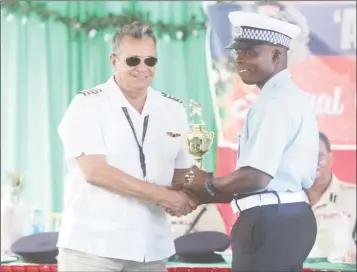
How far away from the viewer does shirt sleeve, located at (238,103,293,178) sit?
1.53 metres

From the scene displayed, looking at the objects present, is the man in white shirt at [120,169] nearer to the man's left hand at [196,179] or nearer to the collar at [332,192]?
the man's left hand at [196,179]

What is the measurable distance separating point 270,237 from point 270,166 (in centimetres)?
17

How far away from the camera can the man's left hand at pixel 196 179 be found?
1651 millimetres

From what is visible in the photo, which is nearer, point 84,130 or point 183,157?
point 84,130

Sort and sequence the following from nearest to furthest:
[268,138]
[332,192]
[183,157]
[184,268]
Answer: [268,138]
[183,157]
[184,268]
[332,192]

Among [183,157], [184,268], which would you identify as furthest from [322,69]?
[183,157]

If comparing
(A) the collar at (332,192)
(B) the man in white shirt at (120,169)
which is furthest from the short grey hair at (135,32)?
(A) the collar at (332,192)

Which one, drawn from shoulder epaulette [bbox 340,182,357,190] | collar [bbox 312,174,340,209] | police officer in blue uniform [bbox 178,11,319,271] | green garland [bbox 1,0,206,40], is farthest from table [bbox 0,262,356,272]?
green garland [bbox 1,0,206,40]

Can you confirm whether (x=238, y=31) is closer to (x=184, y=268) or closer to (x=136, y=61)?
(x=136, y=61)

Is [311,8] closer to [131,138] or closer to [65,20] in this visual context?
[65,20]

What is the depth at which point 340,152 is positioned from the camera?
2863 millimetres

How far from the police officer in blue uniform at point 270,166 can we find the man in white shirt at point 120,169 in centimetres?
14

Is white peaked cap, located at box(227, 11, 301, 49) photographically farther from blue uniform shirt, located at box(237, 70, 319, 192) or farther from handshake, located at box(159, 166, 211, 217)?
handshake, located at box(159, 166, 211, 217)

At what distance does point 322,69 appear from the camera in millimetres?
2850
